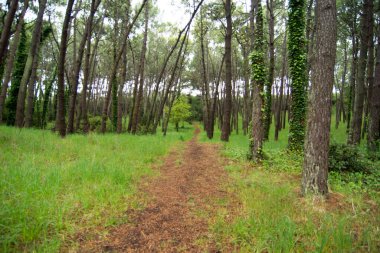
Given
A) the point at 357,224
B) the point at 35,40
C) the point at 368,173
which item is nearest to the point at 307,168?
the point at 357,224

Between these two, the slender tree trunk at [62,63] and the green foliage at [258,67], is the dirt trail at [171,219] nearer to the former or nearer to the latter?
the green foliage at [258,67]

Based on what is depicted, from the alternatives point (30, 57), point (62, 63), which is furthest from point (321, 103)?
point (30, 57)

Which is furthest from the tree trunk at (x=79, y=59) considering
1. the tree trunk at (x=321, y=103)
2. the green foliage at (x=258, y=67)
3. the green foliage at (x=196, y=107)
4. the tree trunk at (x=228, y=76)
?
the green foliage at (x=196, y=107)

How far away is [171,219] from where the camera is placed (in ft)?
12.8

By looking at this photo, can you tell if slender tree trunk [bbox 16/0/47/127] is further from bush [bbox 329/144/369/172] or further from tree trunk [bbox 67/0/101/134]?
bush [bbox 329/144/369/172]

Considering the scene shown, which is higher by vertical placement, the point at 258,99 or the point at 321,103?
the point at 258,99

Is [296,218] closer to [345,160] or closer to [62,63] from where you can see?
[345,160]

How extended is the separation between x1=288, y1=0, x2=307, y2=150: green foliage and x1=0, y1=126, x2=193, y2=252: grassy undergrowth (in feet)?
23.8

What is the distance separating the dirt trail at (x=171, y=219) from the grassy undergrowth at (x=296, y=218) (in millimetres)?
307

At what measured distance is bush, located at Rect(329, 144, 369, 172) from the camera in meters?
6.66

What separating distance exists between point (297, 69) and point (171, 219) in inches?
374

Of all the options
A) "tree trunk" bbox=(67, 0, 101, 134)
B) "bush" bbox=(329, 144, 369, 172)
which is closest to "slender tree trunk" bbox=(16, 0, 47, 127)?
"tree trunk" bbox=(67, 0, 101, 134)

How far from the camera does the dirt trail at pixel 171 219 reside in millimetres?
3098

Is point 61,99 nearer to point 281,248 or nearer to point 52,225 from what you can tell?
point 52,225
